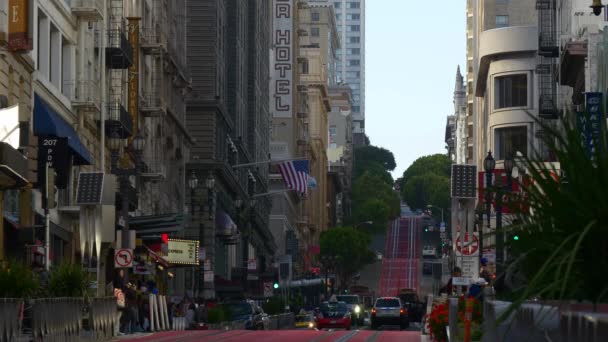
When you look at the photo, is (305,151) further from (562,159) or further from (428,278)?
(562,159)

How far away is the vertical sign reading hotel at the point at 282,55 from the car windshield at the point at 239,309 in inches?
3110

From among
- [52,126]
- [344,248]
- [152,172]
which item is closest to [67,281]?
[52,126]

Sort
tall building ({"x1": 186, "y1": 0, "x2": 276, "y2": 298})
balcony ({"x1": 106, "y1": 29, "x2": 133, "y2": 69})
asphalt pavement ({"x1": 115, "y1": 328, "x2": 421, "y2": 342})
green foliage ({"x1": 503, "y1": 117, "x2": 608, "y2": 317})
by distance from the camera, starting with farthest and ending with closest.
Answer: tall building ({"x1": 186, "y1": 0, "x2": 276, "y2": 298})
balcony ({"x1": 106, "y1": 29, "x2": 133, "y2": 69})
asphalt pavement ({"x1": 115, "y1": 328, "x2": 421, "y2": 342})
green foliage ({"x1": 503, "y1": 117, "x2": 608, "y2": 317})

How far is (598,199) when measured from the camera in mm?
10672

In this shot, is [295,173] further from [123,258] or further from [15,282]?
[15,282]

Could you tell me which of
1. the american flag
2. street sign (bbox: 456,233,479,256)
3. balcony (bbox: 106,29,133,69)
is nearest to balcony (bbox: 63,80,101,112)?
balcony (bbox: 106,29,133,69)

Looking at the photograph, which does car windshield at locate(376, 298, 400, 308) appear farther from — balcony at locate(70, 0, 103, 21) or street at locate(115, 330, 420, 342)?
street at locate(115, 330, 420, 342)

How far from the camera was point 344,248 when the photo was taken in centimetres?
17700

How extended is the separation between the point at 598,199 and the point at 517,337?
399 cm

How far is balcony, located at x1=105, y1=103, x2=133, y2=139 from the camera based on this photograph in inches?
2328

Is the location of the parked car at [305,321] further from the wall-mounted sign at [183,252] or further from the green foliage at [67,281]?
the green foliage at [67,281]

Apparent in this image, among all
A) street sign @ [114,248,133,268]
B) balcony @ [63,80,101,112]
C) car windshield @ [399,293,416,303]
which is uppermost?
balcony @ [63,80,101,112]

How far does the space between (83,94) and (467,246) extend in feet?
72.1

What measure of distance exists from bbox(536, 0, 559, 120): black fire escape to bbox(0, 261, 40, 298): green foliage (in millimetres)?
47105
